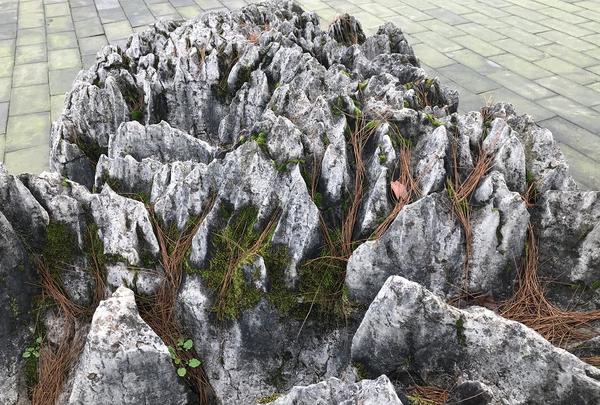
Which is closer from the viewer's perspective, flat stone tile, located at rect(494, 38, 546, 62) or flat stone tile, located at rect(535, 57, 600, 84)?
flat stone tile, located at rect(535, 57, 600, 84)

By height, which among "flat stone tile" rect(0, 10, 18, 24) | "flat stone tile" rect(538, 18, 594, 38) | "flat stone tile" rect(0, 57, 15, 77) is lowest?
"flat stone tile" rect(0, 57, 15, 77)

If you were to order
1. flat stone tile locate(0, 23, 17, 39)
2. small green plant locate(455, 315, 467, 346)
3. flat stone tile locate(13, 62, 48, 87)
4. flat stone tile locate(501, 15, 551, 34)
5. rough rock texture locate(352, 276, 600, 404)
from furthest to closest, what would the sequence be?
flat stone tile locate(0, 23, 17, 39)
flat stone tile locate(501, 15, 551, 34)
flat stone tile locate(13, 62, 48, 87)
small green plant locate(455, 315, 467, 346)
rough rock texture locate(352, 276, 600, 404)

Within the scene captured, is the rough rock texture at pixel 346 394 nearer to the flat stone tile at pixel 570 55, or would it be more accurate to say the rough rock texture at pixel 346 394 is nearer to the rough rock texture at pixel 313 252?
the rough rock texture at pixel 313 252

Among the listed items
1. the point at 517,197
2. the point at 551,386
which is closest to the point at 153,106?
the point at 517,197

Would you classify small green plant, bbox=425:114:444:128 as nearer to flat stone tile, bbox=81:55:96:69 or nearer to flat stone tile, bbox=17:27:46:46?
flat stone tile, bbox=81:55:96:69

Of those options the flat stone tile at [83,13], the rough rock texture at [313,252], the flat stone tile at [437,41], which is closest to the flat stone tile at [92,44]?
→ the flat stone tile at [83,13]

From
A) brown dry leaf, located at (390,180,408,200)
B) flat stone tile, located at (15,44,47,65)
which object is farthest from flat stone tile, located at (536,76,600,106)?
flat stone tile, located at (15,44,47,65)

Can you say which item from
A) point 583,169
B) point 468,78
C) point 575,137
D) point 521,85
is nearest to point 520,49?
point 521,85

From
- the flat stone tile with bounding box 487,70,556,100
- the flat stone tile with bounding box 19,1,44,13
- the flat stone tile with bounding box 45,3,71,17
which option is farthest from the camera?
the flat stone tile with bounding box 19,1,44,13
